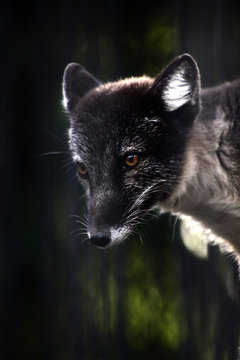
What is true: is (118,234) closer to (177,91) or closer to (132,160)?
(132,160)

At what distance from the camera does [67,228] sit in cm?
493

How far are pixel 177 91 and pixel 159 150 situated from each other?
253 mm

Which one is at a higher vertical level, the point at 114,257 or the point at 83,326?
the point at 114,257

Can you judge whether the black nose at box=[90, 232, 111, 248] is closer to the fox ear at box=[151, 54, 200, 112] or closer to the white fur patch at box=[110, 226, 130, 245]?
the white fur patch at box=[110, 226, 130, 245]

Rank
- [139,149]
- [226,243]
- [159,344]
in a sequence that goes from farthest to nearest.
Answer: [159,344], [226,243], [139,149]

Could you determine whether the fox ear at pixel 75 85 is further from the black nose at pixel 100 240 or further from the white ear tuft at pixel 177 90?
the black nose at pixel 100 240

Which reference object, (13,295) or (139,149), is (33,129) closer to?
(13,295)

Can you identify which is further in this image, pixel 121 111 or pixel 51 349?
pixel 51 349

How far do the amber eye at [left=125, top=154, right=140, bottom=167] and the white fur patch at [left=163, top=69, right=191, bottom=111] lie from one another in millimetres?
281

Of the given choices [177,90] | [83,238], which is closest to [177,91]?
[177,90]

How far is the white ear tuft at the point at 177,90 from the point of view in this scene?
2.64 metres

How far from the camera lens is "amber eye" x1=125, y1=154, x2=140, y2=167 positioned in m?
2.63

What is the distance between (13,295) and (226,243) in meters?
2.47

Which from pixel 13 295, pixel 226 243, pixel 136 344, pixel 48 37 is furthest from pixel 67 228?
pixel 226 243
